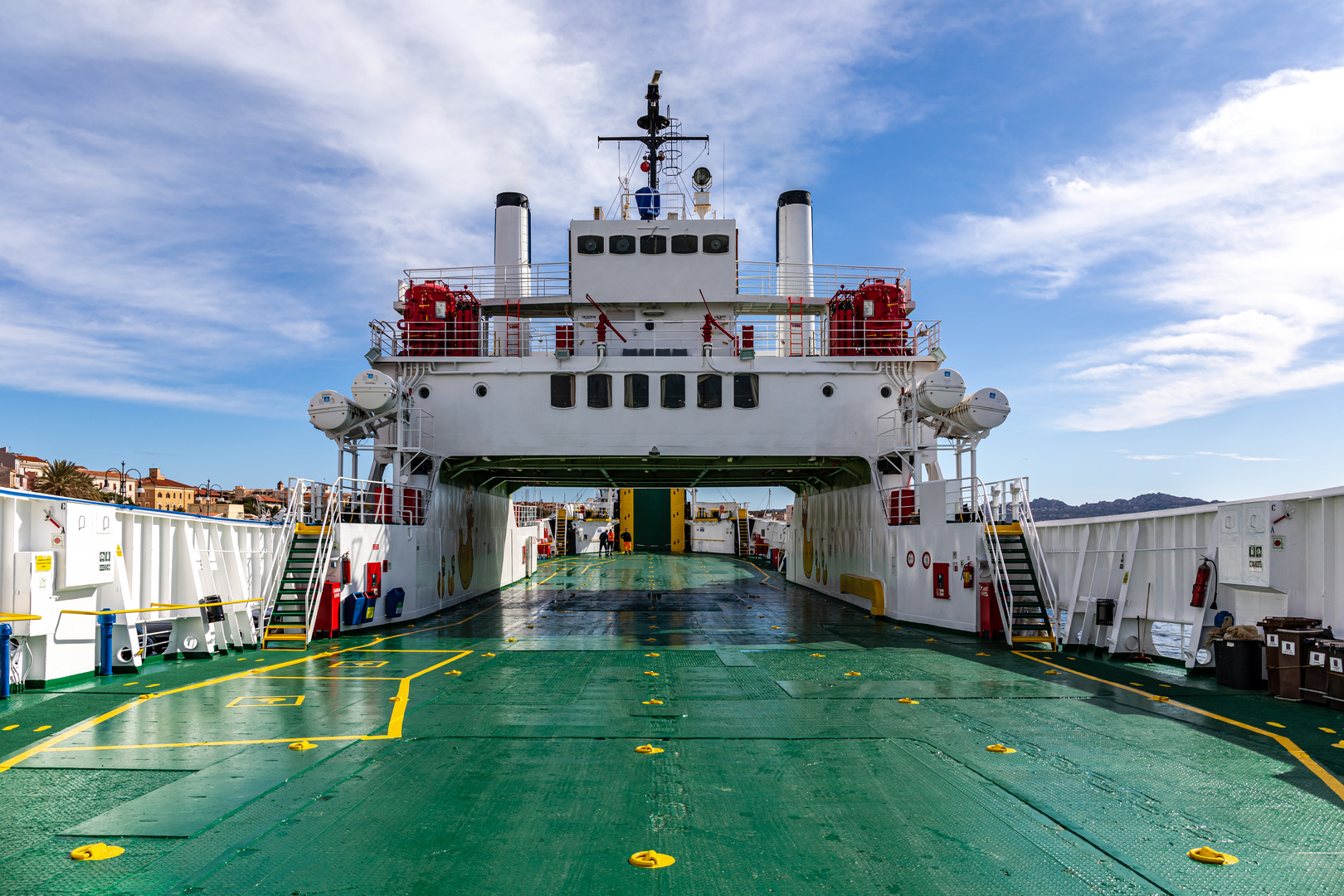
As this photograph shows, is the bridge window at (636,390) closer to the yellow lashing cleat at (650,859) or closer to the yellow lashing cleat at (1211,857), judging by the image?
the yellow lashing cleat at (650,859)

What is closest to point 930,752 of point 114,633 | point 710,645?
point 710,645

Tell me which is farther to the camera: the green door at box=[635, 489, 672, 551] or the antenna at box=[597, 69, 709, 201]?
the green door at box=[635, 489, 672, 551]

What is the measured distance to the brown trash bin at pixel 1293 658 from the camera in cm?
888

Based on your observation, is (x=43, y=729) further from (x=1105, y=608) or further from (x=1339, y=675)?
(x=1105, y=608)

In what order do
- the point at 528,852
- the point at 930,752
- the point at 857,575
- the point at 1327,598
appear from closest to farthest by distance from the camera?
the point at 528,852, the point at 930,752, the point at 1327,598, the point at 857,575

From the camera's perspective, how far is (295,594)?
1470cm

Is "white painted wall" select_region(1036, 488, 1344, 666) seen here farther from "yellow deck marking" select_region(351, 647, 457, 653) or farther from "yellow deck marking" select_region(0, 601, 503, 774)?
"yellow deck marking" select_region(351, 647, 457, 653)

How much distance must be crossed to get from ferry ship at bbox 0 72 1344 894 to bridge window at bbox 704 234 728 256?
0.09m

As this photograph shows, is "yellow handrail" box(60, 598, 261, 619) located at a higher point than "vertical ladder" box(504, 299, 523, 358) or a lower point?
lower

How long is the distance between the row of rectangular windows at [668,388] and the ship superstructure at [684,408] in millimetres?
41

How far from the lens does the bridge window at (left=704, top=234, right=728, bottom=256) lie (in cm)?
2064

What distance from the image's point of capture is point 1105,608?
41.7 ft

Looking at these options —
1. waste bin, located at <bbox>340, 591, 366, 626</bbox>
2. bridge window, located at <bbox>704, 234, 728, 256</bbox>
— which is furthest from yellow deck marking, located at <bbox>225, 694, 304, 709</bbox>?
bridge window, located at <bbox>704, 234, 728, 256</bbox>

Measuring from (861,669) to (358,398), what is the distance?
40.0ft
